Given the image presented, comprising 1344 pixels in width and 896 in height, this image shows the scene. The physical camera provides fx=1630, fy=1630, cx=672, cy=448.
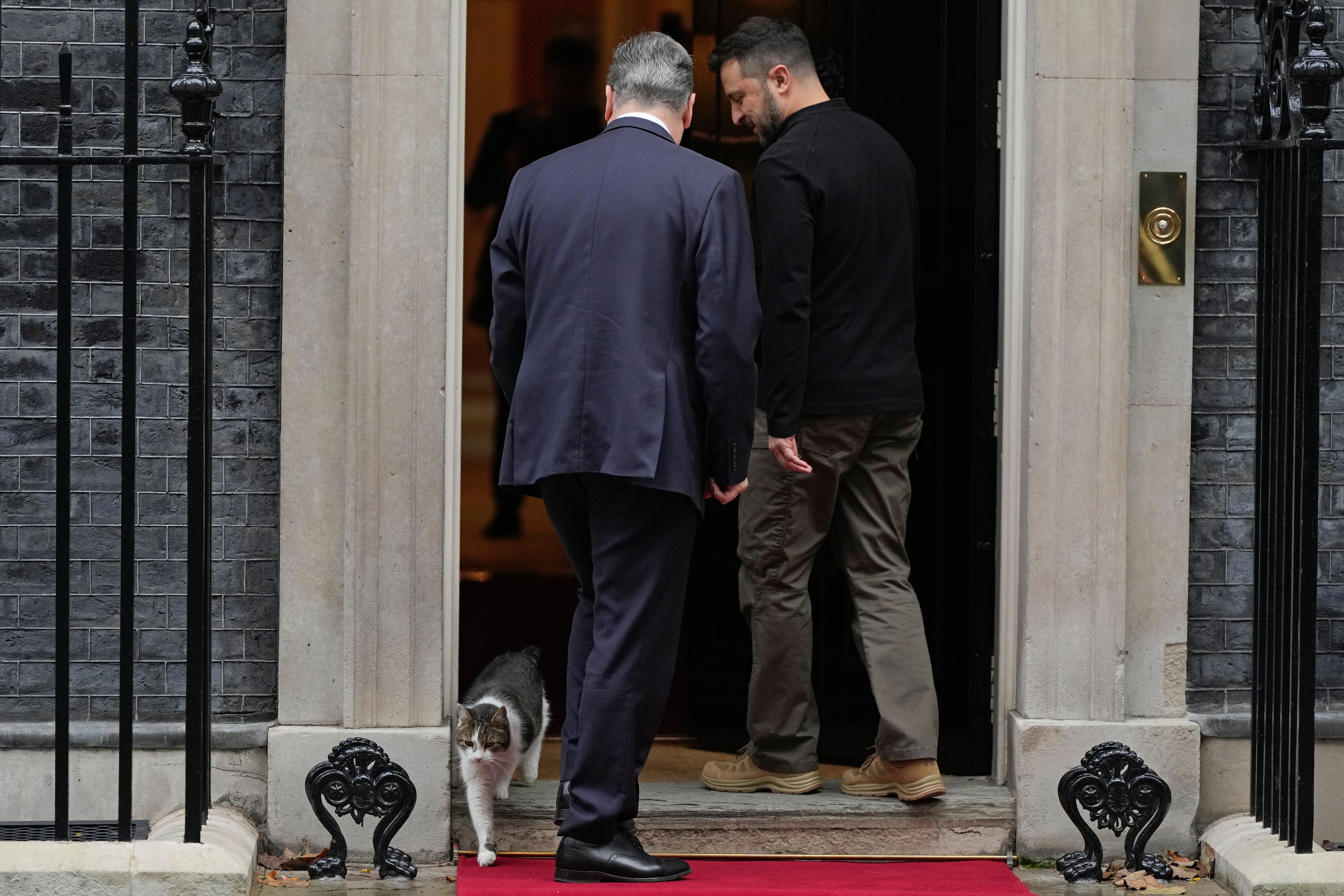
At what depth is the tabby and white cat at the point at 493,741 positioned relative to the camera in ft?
15.3

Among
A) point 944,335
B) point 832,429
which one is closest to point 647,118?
point 832,429

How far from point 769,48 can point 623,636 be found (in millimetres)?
1912

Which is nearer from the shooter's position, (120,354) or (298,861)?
(298,861)

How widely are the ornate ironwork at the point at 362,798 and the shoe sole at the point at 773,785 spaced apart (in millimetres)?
996

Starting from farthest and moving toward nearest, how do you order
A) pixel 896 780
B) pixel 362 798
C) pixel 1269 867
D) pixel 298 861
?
pixel 896 780
pixel 298 861
pixel 362 798
pixel 1269 867

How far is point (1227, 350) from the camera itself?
498 centimetres

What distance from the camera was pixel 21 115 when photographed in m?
4.84

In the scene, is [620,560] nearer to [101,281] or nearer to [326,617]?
[326,617]

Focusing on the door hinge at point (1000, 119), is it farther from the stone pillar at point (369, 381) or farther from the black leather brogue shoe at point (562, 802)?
the black leather brogue shoe at point (562, 802)

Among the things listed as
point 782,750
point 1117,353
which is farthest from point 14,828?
point 1117,353

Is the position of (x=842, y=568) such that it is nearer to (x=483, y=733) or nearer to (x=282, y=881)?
(x=483, y=733)

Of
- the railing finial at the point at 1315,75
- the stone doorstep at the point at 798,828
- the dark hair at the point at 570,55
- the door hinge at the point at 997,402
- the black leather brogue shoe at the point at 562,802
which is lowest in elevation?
the stone doorstep at the point at 798,828

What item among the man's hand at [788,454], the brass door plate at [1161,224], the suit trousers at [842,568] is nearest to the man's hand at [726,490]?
the man's hand at [788,454]

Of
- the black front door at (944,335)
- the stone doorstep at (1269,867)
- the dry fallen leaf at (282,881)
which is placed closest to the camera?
the stone doorstep at (1269,867)
